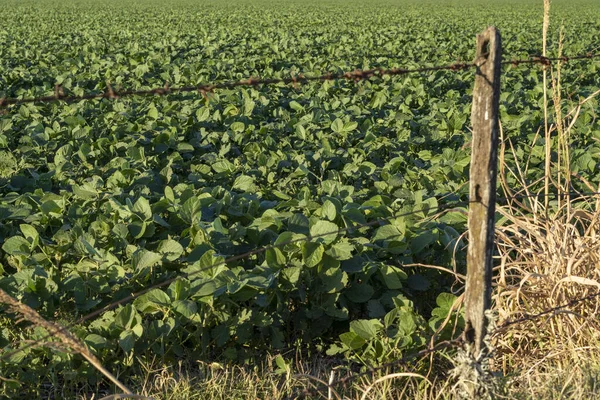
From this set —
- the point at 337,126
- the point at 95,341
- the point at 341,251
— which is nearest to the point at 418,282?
the point at 341,251

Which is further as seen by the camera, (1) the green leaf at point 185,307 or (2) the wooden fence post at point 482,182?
(1) the green leaf at point 185,307

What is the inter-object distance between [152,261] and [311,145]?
3063 mm

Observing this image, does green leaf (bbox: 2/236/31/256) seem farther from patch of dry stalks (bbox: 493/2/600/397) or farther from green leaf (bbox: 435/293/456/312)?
patch of dry stalks (bbox: 493/2/600/397)

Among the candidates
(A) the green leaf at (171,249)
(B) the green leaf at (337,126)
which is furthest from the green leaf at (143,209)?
(B) the green leaf at (337,126)

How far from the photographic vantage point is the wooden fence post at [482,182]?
2.25 meters

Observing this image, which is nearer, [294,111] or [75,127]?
[75,127]

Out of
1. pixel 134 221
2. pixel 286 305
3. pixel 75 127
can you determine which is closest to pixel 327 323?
pixel 286 305

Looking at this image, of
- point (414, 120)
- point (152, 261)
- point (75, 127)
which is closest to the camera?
point (152, 261)

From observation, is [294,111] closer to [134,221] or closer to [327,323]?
[134,221]

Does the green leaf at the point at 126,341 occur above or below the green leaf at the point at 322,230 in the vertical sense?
below

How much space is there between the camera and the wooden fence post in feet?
7.39

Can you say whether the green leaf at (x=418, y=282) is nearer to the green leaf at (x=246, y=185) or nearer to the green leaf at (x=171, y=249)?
the green leaf at (x=171, y=249)

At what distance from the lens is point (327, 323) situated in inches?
134

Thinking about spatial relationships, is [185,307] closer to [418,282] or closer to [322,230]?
[322,230]
